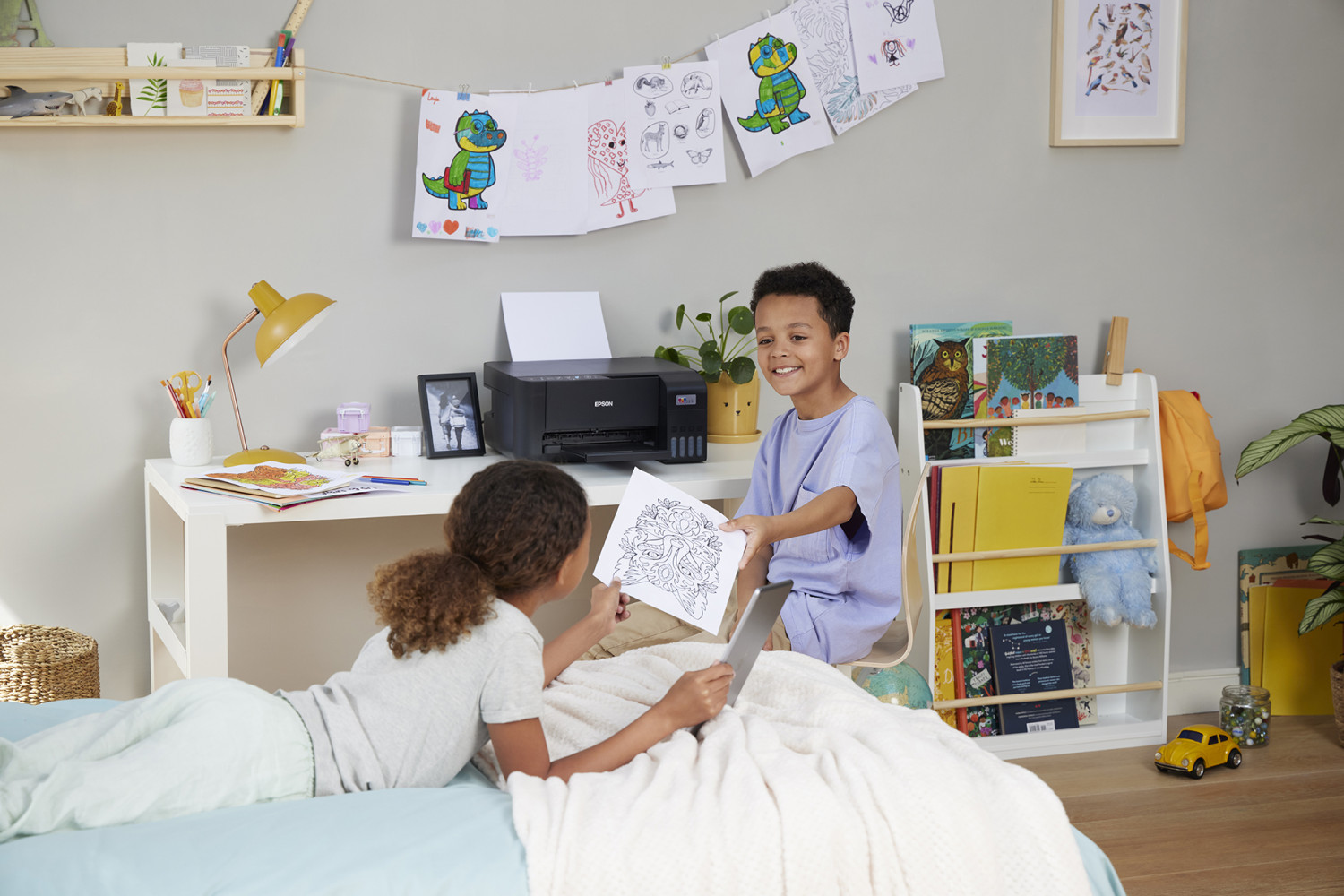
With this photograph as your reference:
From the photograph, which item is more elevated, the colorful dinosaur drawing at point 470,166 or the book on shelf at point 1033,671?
the colorful dinosaur drawing at point 470,166

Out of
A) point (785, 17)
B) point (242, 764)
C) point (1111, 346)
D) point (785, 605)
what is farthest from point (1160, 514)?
point (242, 764)

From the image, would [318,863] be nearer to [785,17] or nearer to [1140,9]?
[785,17]

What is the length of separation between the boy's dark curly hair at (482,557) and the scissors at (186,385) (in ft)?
4.00

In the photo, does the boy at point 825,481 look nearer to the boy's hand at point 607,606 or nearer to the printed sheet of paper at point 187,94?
the boy's hand at point 607,606

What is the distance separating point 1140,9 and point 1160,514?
131cm

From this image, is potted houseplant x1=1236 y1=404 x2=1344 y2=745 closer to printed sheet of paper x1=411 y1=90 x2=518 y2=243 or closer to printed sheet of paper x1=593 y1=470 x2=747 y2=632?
printed sheet of paper x1=593 y1=470 x2=747 y2=632

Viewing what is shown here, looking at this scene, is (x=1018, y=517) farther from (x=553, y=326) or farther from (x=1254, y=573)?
(x=553, y=326)

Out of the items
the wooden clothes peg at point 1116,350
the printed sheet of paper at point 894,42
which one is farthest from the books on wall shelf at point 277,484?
the wooden clothes peg at point 1116,350

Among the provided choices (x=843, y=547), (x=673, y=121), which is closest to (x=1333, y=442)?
(x=843, y=547)

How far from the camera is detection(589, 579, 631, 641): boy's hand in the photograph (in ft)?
5.05

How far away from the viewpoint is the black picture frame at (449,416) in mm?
2479

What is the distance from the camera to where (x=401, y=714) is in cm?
126

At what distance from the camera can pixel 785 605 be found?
2023 mm

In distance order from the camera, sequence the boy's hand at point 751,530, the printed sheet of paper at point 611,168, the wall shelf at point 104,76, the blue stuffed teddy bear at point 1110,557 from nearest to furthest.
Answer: the boy's hand at point 751,530 → the wall shelf at point 104,76 → the printed sheet of paper at point 611,168 → the blue stuffed teddy bear at point 1110,557
